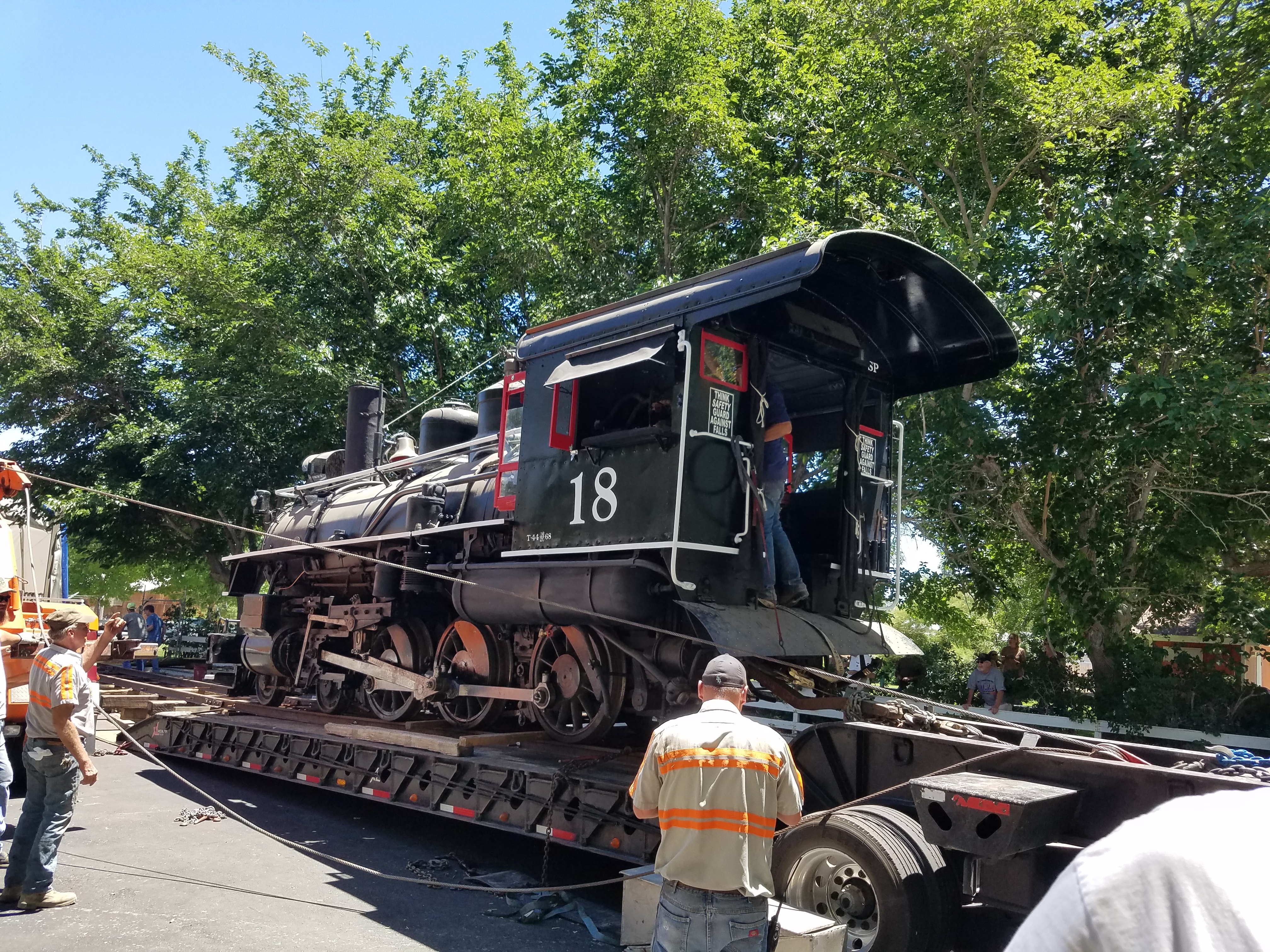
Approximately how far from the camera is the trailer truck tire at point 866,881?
422 cm

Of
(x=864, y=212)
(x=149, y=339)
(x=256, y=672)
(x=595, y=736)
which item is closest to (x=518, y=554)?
(x=595, y=736)

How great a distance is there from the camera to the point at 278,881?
20.9 ft

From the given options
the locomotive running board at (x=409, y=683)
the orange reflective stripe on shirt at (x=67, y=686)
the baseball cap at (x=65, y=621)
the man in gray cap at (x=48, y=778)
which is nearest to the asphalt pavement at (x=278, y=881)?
the man in gray cap at (x=48, y=778)

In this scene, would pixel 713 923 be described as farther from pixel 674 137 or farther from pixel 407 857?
pixel 674 137

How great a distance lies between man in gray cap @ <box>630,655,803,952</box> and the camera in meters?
3.43

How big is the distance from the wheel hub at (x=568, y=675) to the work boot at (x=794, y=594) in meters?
1.70

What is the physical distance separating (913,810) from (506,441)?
434cm

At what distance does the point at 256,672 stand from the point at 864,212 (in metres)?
10.2

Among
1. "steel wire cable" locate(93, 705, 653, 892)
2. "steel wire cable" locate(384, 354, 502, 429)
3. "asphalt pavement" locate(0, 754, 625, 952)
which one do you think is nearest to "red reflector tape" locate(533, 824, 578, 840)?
"steel wire cable" locate(93, 705, 653, 892)

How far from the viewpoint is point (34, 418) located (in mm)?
23109

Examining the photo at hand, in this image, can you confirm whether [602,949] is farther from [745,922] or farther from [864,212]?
[864,212]

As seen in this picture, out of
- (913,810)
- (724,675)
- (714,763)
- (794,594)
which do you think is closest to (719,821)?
(714,763)

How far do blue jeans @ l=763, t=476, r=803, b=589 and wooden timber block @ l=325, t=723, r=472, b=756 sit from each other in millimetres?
2794

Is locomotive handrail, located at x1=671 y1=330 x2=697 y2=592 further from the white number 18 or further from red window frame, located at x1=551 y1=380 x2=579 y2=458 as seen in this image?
red window frame, located at x1=551 y1=380 x2=579 y2=458
